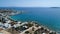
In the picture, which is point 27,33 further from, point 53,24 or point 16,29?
point 53,24

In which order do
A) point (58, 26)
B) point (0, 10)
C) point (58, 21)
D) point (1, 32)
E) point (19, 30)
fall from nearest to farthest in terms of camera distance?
1. point (1, 32)
2. point (19, 30)
3. point (58, 26)
4. point (58, 21)
5. point (0, 10)

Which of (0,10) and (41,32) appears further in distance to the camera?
(0,10)

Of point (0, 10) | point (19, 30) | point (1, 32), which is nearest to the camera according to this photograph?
point (1, 32)

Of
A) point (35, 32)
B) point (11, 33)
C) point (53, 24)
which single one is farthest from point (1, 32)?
point (53, 24)

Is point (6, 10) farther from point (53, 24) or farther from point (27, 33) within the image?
point (27, 33)

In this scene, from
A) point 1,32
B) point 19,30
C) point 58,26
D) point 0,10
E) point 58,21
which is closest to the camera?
point 1,32

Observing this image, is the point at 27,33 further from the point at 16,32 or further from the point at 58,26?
the point at 58,26

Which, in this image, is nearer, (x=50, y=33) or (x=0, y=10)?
(x=50, y=33)

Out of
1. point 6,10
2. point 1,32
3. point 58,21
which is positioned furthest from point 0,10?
point 1,32
